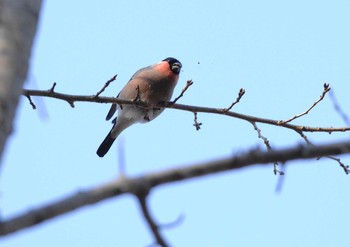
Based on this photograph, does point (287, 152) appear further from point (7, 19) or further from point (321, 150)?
point (7, 19)

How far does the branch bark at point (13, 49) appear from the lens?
1.53m

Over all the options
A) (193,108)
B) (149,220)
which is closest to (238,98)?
(193,108)

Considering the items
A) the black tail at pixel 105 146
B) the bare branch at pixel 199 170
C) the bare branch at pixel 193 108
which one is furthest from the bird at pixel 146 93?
the bare branch at pixel 199 170

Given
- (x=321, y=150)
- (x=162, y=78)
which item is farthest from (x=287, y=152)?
(x=162, y=78)

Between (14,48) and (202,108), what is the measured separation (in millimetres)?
2603

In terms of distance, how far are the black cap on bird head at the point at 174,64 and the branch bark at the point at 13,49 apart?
4.14 meters

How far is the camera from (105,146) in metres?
6.07

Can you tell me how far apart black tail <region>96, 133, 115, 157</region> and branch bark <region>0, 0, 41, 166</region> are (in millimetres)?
4343

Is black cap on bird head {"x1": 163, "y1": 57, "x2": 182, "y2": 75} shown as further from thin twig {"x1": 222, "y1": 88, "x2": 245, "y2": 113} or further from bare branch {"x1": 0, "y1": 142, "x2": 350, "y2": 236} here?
bare branch {"x1": 0, "y1": 142, "x2": 350, "y2": 236}

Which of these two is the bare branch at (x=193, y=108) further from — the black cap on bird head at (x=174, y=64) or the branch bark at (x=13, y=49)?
the branch bark at (x=13, y=49)

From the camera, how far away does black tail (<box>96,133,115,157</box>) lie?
6.07 m

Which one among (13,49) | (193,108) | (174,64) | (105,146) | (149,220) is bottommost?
(149,220)

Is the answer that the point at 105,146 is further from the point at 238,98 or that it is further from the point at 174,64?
the point at 238,98

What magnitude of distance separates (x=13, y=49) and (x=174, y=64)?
4419 mm
